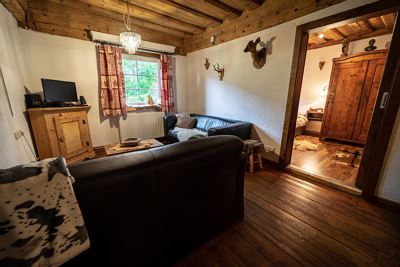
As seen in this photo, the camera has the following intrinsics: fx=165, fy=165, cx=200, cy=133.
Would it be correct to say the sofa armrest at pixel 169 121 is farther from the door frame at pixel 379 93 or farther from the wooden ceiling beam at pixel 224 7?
the door frame at pixel 379 93

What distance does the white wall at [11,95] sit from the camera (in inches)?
62.7

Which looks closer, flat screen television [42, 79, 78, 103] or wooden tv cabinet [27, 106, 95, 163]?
wooden tv cabinet [27, 106, 95, 163]

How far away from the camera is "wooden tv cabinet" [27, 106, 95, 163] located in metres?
2.44

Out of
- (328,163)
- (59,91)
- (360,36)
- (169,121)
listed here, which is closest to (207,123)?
(169,121)

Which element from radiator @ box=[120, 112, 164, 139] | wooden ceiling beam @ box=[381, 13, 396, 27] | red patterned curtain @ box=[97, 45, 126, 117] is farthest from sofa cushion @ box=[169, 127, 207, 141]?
wooden ceiling beam @ box=[381, 13, 396, 27]

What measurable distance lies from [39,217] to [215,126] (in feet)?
9.68

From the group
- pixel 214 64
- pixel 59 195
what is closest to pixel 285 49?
pixel 214 64

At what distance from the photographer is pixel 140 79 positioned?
3916mm

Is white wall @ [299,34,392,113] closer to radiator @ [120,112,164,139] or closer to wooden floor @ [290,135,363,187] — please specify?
wooden floor @ [290,135,363,187]

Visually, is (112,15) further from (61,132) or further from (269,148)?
(269,148)

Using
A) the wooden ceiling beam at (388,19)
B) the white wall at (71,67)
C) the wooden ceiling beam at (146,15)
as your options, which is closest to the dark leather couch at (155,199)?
the wooden ceiling beam at (146,15)

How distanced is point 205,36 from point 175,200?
3793mm

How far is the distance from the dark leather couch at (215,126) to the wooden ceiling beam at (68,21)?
2.11 m

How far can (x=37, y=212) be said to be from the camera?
0.63 metres
